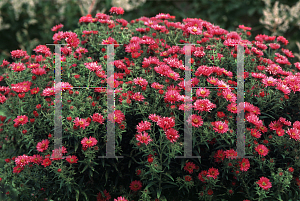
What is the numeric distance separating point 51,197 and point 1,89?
994 mm

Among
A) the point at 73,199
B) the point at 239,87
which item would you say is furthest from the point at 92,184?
the point at 239,87

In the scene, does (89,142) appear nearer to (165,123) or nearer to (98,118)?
(98,118)

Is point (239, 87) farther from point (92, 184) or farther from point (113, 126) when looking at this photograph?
point (92, 184)

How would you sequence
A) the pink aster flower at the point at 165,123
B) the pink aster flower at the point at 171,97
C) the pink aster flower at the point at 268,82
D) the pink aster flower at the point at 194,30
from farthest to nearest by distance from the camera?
the pink aster flower at the point at 194,30
the pink aster flower at the point at 268,82
the pink aster flower at the point at 171,97
the pink aster flower at the point at 165,123

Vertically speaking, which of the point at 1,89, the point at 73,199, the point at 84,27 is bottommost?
the point at 73,199

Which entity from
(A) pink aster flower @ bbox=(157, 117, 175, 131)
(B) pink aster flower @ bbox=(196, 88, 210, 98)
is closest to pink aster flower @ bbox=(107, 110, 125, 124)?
(A) pink aster flower @ bbox=(157, 117, 175, 131)

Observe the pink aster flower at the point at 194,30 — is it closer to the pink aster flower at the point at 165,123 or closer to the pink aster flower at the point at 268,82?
the pink aster flower at the point at 268,82

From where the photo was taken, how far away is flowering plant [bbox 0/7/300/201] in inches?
79.8

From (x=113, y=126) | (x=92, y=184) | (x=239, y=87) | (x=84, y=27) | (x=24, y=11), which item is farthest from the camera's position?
(x=24, y=11)

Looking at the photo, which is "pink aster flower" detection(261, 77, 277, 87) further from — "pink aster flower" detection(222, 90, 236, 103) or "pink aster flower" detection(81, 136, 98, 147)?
"pink aster flower" detection(81, 136, 98, 147)

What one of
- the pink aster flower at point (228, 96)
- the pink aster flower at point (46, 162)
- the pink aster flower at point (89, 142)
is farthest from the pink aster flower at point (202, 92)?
the pink aster flower at point (46, 162)

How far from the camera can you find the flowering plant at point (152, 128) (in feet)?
6.65

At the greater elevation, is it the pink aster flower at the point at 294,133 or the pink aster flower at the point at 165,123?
the pink aster flower at the point at 165,123

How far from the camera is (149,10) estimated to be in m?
6.23
